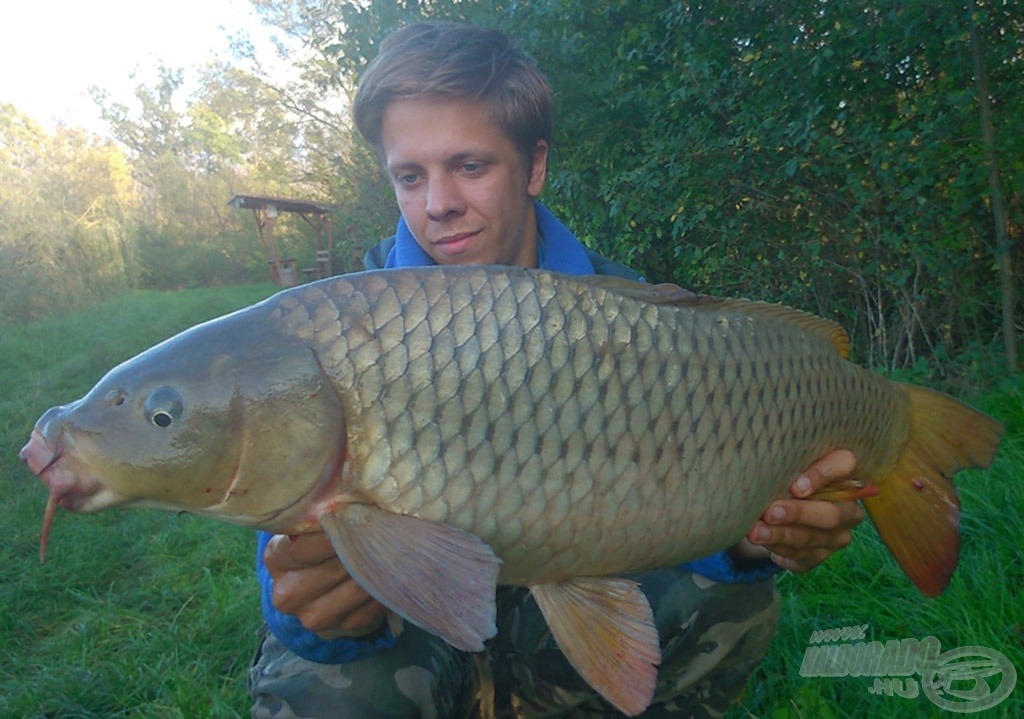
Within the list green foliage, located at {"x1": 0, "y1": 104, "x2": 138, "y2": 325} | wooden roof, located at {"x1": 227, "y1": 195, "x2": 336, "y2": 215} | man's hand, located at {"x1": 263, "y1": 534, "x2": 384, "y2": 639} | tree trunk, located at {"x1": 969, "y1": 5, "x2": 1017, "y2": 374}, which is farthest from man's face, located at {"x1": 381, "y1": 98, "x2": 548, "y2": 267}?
wooden roof, located at {"x1": 227, "y1": 195, "x2": 336, "y2": 215}

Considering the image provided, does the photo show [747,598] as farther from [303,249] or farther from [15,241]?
[303,249]

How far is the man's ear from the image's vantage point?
1.80 meters

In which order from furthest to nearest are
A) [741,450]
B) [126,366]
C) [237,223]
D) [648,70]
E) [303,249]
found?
[237,223]
[303,249]
[648,70]
[741,450]
[126,366]

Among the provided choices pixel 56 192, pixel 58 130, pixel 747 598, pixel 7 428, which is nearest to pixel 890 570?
pixel 747 598

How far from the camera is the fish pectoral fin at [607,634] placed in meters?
1.00

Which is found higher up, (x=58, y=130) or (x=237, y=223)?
(x=58, y=130)

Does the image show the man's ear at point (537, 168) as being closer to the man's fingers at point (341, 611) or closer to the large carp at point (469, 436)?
the large carp at point (469, 436)

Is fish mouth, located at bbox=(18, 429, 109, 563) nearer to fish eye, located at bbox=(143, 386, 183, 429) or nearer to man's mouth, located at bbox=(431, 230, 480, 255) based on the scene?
fish eye, located at bbox=(143, 386, 183, 429)

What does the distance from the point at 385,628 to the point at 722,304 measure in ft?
2.52

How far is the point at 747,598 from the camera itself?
1491 millimetres

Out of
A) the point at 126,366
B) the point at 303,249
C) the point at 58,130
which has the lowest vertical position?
the point at 303,249

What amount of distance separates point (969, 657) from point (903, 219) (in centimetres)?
199

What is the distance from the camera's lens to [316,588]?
41.5 inches

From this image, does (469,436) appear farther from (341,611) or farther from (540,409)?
(341,611)
